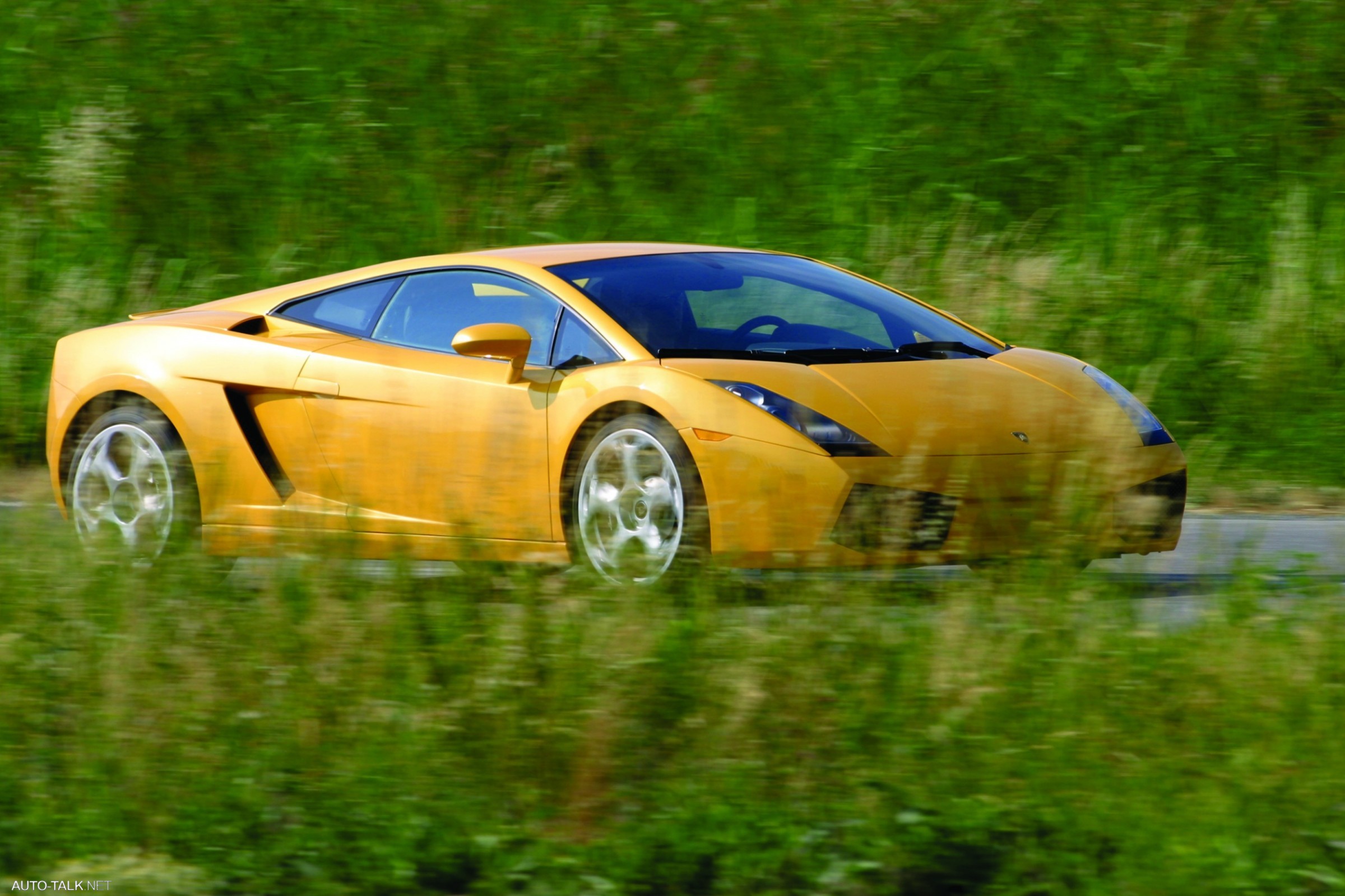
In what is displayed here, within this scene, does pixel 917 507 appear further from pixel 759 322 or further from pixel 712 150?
pixel 712 150

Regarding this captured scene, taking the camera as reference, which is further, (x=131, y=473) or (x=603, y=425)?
(x=131, y=473)

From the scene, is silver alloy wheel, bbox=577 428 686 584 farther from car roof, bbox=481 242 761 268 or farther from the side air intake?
the side air intake

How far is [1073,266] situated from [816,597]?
699cm

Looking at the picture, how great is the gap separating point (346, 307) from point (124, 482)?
108cm

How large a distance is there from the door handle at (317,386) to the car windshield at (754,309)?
923mm

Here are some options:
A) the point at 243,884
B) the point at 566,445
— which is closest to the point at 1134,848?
the point at 243,884

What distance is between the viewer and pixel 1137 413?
19.6 ft

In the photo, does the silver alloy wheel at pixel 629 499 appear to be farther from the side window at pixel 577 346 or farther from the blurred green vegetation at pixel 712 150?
the blurred green vegetation at pixel 712 150

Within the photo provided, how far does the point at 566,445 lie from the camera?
550cm

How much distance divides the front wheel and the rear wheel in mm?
1306

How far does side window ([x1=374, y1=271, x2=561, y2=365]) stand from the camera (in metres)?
6.02

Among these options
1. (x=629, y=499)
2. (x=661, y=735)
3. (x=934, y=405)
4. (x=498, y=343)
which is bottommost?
(x=661, y=735)

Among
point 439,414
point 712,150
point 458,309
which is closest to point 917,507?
point 439,414

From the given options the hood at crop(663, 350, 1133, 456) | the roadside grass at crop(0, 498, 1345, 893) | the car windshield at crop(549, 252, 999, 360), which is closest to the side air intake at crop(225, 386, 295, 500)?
the car windshield at crop(549, 252, 999, 360)
